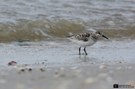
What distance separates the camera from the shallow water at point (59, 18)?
41.5ft

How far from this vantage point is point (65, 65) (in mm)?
8820

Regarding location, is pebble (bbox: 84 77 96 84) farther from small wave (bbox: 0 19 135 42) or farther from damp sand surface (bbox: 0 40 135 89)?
small wave (bbox: 0 19 135 42)

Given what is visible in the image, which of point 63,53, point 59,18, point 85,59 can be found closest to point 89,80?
point 85,59

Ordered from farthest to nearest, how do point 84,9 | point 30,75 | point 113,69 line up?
point 84,9 → point 113,69 → point 30,75

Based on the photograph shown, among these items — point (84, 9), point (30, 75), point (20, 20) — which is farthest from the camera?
point (84, 9)

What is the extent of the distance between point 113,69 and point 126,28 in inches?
224

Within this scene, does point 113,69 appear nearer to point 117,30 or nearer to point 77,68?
point 77,68

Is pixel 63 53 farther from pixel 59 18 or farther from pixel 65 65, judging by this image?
pixel 59 18

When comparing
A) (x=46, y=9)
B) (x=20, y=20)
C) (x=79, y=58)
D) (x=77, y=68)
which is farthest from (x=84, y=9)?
(x=77, y=68)

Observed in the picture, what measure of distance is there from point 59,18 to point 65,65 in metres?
5.10

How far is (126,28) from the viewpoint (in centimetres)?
1388

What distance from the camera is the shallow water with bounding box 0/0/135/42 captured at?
1265 cm

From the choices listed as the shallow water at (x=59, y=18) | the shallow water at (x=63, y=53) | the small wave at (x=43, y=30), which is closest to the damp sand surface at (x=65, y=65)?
the shallow water at (x=63, y=53)

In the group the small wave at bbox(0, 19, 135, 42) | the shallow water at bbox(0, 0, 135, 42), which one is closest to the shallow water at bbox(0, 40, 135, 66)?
the small wave at bbox(0, 19, 135, 42)
